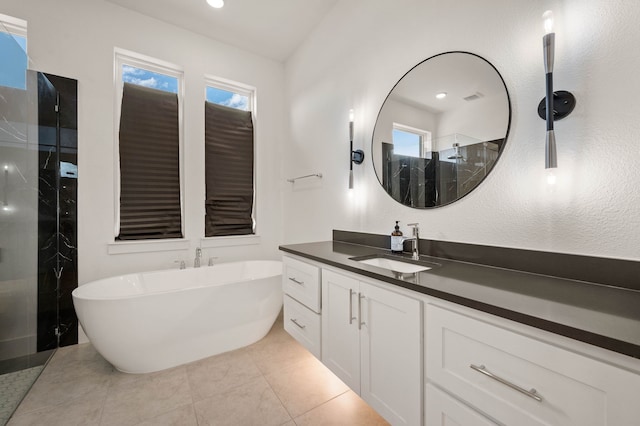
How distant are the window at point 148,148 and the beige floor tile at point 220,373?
1.32m

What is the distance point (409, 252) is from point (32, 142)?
9.49 ft

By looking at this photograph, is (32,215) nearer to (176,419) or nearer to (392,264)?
(176,419)

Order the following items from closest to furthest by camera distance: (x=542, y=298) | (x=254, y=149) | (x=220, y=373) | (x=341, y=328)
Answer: (x=542, y=298) → (x=341, y=328) → (x=220, y=373) → (x=254, y=149)

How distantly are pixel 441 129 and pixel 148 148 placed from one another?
103 inches

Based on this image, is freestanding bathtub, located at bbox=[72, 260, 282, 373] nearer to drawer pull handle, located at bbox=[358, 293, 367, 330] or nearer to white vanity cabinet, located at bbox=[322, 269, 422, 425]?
white vanity cabinet, located at bbox=[322, 269, 422, 425]

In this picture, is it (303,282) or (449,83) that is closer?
(449,83)

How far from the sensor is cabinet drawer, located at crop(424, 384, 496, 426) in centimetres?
78

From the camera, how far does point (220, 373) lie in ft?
6.23

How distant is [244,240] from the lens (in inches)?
122

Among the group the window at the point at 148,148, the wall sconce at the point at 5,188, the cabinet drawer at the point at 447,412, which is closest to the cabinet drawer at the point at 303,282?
the cabinet drawer at the point at 447,412

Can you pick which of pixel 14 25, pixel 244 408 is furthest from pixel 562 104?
pixel 14 25

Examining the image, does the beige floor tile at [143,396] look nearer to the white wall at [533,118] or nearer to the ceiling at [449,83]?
the white wall at [533,118]

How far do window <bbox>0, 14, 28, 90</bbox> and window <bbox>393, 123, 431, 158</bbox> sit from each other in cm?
259

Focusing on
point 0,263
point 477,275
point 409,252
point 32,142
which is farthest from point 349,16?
point 0,263
